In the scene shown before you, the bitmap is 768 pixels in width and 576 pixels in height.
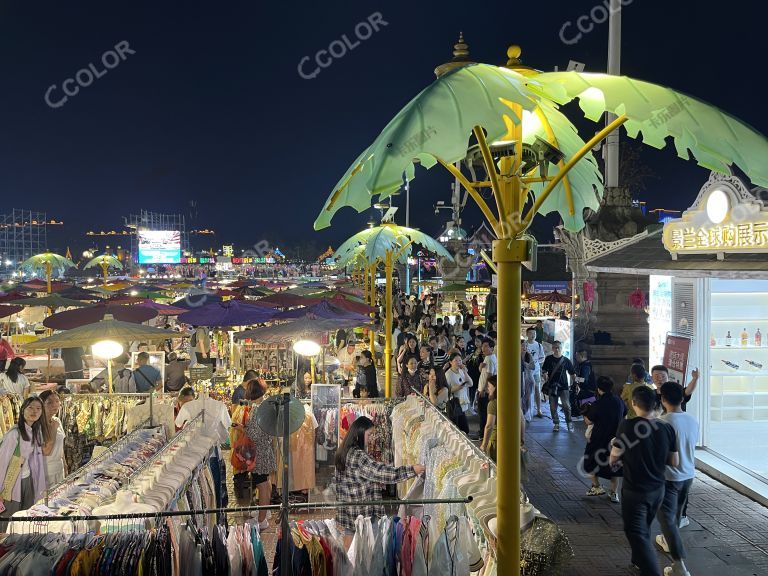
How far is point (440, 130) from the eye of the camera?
2.71 meters

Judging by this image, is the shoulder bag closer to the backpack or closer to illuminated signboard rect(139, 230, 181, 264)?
the backpack

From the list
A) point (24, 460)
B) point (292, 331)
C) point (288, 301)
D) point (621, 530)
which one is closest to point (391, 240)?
point (292, 331)

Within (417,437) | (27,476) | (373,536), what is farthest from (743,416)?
(27,476)

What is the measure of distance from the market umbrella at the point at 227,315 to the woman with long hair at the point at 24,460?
19.4ft

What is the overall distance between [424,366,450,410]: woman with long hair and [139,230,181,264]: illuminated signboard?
180 feet

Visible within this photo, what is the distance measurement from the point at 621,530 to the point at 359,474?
11.4 feet

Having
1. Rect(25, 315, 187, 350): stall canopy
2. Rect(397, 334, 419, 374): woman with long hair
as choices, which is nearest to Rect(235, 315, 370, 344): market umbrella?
Rect(25, 315, 187, 350): stall canopy

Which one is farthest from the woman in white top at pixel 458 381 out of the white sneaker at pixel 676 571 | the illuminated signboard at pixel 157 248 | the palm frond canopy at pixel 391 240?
the illuminated signboard at pixel 157 248

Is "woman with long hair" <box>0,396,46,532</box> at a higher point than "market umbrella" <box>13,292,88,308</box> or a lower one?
lower

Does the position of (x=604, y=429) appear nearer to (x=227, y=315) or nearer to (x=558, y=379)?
(x=558, y=379)

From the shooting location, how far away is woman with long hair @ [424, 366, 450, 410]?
980 centimetres

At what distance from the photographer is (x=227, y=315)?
13.3m

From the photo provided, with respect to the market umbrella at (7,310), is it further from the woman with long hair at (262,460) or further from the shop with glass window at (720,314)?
the shop with glass window at (720,314)

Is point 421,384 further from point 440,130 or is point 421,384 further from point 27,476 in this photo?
point 440,130
